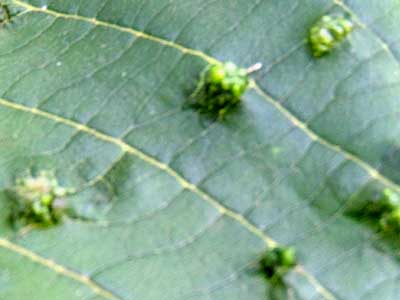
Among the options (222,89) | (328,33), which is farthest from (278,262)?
(328,33)

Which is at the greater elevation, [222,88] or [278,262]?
[222,88]

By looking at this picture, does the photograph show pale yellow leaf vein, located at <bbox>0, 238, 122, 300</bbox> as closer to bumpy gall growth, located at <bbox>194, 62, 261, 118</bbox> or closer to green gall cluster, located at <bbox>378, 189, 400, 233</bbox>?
bumpy gall growth, located at <bbox>194, 62, 261, 118</bbox>

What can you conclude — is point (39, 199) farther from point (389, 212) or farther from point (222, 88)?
point (389, 212)

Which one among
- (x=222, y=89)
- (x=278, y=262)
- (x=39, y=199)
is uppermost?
(x=222, y=89)

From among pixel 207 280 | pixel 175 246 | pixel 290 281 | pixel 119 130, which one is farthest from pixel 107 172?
pixel 290 281

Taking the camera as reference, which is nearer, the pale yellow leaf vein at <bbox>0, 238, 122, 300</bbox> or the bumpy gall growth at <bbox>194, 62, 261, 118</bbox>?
the pale yellow leaf vein at <bbox>0, 238, 122, 300</bbox>

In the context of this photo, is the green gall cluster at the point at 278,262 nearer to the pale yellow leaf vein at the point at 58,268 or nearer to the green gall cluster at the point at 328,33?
the pale yellow leaf vein at the point at 58,268

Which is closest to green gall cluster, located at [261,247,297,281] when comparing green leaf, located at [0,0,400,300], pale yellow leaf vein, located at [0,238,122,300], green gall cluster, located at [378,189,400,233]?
green leaf, located at [0,0,400,300]
